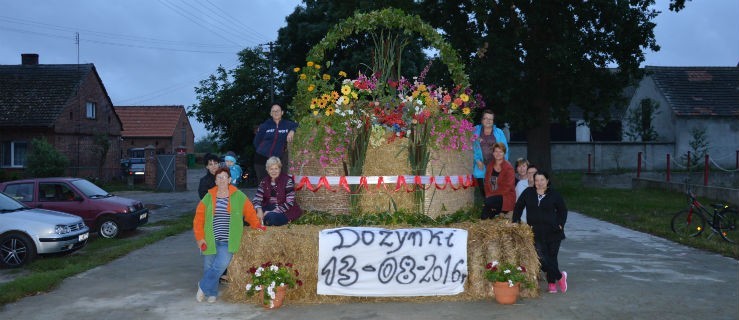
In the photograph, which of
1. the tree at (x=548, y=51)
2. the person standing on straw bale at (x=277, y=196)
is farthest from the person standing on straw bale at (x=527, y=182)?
the tree at (x=548, y=51)

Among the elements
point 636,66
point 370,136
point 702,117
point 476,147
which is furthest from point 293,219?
point 702,117

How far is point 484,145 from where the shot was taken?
31.2ft

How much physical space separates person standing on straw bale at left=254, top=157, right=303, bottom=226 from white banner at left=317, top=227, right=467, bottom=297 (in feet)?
2.77

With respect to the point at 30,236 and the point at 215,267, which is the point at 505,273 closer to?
the point at 215,267

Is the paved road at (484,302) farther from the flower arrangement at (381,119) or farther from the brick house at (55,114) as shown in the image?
the brick house at (55,114)

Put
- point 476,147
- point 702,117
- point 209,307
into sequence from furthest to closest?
point 702,117, point 476,147, point 209,307

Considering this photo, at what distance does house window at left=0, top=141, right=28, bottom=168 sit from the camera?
3581 centimetres

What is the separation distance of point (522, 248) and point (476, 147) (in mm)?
1966

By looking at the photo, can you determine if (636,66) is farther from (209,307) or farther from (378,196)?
(209,307)

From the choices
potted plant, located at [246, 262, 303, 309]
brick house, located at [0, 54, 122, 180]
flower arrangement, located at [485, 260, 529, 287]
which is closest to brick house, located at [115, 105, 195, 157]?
brick house, located at [0, 54, 122, 180]

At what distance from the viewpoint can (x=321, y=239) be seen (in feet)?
25.3

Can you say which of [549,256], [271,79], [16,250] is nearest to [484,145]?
[549,256]

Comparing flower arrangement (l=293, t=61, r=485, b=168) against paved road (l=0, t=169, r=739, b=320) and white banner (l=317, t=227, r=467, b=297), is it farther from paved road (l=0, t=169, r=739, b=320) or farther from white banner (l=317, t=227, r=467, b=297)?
paved road (l=0, t=169, r=739, b=320)

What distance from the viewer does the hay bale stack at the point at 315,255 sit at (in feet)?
25.3
